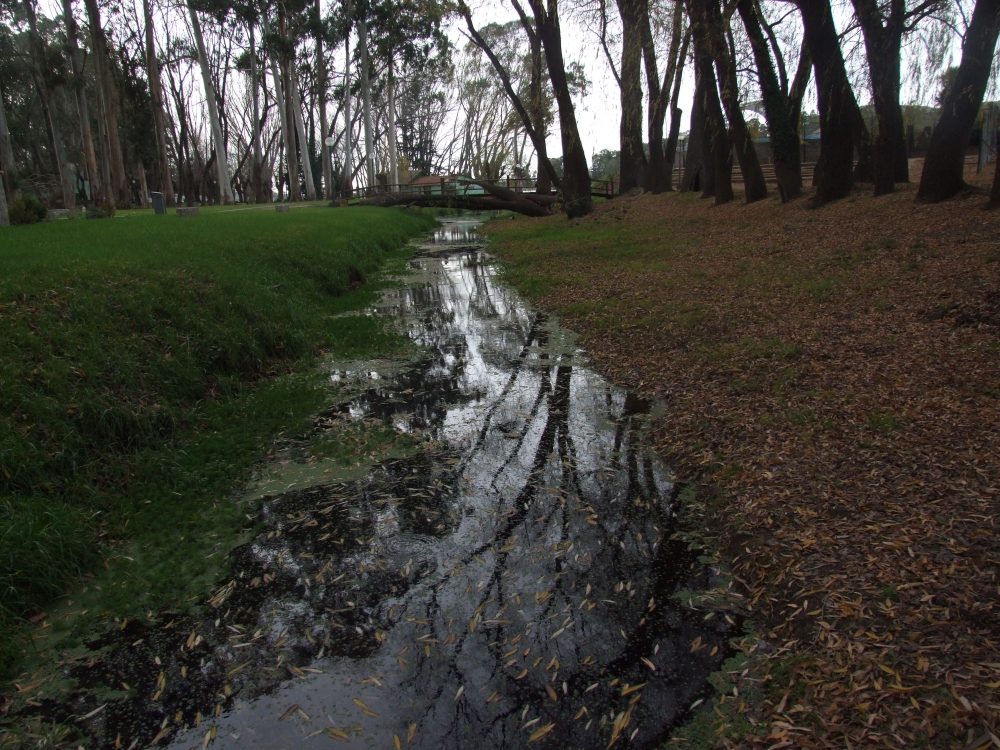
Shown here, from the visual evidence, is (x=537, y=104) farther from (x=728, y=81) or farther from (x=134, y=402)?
(x=134, y=402)

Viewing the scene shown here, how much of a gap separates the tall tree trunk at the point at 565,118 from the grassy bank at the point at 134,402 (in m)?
13.0

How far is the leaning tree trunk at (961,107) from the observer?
9938mm

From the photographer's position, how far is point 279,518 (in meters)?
4.90

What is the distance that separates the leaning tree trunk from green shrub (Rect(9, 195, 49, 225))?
18.5 m

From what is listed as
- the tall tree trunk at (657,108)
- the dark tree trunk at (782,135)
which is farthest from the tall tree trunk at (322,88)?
the dark tree trunk at (782,135)

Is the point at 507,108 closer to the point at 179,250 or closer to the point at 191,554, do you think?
the point at 179,250

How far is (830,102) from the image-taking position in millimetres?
13414

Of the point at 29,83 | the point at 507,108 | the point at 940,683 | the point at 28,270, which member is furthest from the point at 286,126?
the point at 940,683

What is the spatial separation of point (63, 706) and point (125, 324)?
184 inches

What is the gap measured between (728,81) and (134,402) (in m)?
15.2

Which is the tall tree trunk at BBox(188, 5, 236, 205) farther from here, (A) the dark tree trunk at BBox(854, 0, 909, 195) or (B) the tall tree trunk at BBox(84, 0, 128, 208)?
(A) the dark tree trunk at BBox(854, 0, 909, 195)

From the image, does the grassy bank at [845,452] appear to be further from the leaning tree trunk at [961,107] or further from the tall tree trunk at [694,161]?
the tall tree trunk at [694,161]

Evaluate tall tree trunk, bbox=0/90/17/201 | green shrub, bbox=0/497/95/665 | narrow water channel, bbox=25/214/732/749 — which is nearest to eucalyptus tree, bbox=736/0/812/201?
narrow water channel, bbox=25/214/732/749

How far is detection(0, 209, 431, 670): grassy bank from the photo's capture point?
417cm
